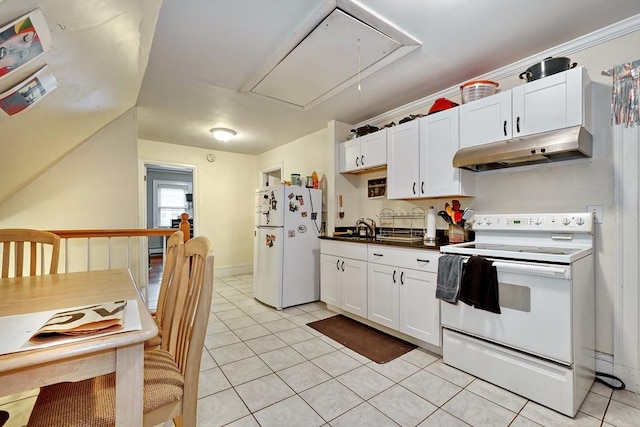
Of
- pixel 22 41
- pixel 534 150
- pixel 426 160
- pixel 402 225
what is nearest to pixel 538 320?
pixel 534 150

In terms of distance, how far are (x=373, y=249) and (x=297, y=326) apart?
1.14 metres

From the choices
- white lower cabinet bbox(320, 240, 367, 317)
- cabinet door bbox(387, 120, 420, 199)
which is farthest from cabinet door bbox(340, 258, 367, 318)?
cabinet door bbox(387, 120, 420, 199)

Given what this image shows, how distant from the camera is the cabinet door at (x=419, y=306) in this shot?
2.30 m

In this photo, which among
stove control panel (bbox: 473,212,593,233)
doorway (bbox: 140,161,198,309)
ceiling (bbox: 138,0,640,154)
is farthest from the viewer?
doorway (bbox: 140,161,198,309)

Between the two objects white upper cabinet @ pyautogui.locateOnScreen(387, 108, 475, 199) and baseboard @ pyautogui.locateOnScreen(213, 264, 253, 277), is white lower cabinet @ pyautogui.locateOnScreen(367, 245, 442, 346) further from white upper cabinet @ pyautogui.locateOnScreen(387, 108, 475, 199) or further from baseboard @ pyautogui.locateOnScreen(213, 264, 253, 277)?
baseboard @ pyautogui.locateOnScreen(213, 264, 253, 277)

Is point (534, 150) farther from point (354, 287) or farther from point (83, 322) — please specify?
point (83, 322)

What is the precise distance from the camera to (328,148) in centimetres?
390

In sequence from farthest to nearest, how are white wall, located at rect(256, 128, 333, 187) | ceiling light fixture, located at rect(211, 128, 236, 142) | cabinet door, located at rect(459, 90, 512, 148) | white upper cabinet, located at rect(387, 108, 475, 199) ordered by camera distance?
1. white wall, located at rect(256, 128, 333, 187)
2. ceiling light fixture, located at rect(211, 128, 236, 142)
3. white upper cabinet, located at rect(387, 108, 475, 199)
4. cabinet door, located at rect(459, 90, 512, 148)

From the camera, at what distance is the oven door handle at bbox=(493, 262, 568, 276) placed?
1.61 m

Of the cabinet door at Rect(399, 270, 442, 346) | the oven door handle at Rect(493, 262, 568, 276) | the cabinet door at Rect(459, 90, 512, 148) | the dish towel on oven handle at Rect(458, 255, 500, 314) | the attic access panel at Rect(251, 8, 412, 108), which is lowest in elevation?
the cabinet door at Rect(399, 270, 442, 346)

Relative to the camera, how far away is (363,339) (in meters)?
2.68

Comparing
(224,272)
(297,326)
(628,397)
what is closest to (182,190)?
(224,272)

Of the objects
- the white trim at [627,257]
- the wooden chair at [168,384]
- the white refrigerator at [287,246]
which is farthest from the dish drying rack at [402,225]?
the wooden chair at [168,384]

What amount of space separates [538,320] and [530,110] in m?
1.45
